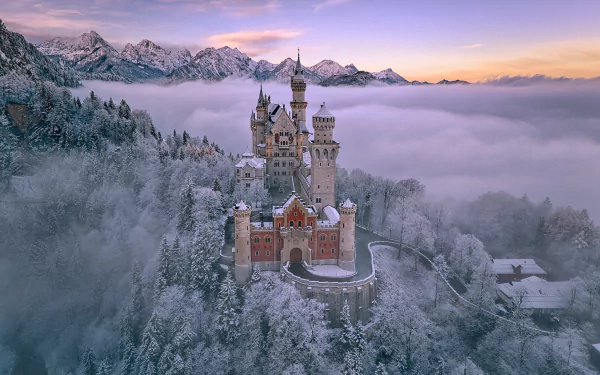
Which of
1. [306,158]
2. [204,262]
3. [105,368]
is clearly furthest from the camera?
[306,158]

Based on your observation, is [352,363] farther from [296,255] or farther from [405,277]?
[405,277]

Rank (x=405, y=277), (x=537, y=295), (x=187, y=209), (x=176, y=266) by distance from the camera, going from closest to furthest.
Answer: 1. (x=176, y=266)
2. (x=537, y=295)
3. (x=405, y=277)
4. (x=187, y=209)

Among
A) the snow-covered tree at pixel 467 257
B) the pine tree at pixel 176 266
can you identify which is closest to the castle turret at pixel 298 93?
the pine tree at pixel 176 266

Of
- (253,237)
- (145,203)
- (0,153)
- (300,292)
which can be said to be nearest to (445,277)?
(300,292)

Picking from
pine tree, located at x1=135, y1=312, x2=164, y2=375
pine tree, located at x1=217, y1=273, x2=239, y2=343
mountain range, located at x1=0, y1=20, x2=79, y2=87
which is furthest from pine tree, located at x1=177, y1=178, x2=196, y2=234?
mountain range, located at x1=0, y1=20, x2=79, y2=87

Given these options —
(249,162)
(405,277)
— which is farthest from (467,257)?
(249,162)

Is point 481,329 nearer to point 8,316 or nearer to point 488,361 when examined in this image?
point 488,361
